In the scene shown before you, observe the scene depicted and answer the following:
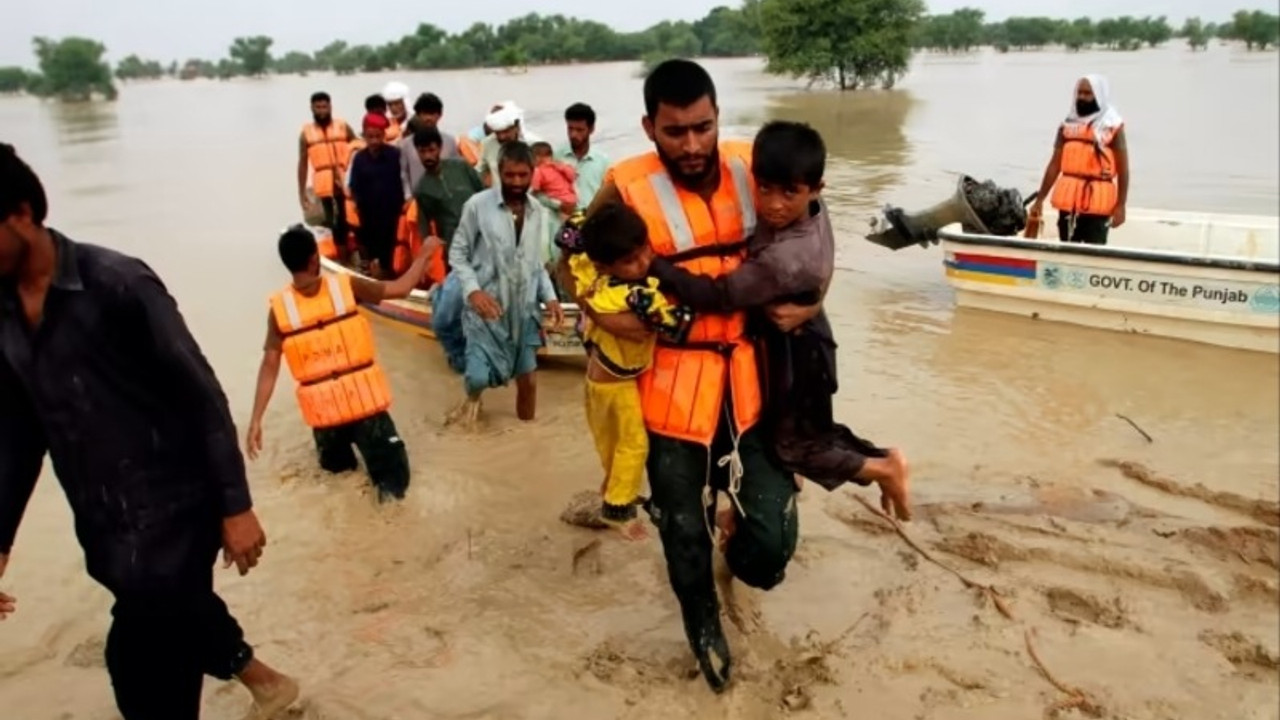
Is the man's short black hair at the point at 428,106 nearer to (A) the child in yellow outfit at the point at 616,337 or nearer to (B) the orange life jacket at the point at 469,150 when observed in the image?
(B) the orange life jacket at the point at 469,150

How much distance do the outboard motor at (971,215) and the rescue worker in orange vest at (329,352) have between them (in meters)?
4.87

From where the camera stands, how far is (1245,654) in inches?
135

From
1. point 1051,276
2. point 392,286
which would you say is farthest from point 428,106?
point 1051,276

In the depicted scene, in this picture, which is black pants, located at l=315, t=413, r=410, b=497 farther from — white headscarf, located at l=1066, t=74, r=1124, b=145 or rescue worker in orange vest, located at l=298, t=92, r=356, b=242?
white headscarf, located at l=1066, t=74, r=1124, b=145

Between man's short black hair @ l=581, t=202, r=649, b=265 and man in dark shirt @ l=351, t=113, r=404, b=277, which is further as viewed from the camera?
man in dark shirt @ l=351, t=113, r=404, b=277

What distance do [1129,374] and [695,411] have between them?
4.76 metres

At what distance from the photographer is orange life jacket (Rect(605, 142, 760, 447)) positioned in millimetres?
2896

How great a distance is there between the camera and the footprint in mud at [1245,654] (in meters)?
3.37

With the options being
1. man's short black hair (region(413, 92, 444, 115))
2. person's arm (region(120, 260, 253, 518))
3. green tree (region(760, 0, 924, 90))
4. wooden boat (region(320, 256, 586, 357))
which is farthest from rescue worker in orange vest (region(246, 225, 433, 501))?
green tree (region(760, 0, 924, 90))

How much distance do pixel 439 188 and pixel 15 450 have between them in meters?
4.08

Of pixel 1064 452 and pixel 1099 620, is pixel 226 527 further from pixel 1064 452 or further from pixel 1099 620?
pixel 1064 452

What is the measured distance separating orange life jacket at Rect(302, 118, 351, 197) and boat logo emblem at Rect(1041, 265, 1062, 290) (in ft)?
20.4

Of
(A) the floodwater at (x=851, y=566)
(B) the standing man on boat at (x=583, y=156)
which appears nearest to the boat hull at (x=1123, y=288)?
(A) the floodwater at (x=851, y=566)

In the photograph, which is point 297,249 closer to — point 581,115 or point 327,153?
point 581,115
